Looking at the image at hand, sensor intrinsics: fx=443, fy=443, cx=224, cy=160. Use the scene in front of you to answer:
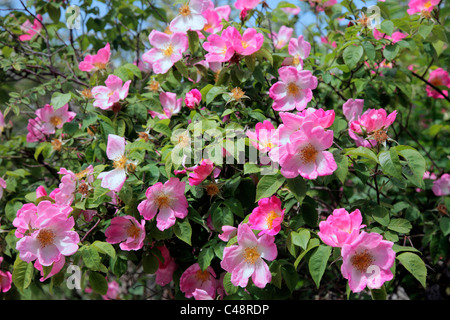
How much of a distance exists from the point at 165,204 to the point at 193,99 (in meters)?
0.37

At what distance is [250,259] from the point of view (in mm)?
1146

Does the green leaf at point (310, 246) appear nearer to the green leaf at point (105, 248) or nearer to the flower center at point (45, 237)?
the green leaf at point (105, 248)

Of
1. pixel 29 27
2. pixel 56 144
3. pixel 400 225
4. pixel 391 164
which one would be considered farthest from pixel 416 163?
pixel 29 27

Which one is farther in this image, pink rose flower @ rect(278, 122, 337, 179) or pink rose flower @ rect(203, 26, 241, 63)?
pink rose flower @ rect(203, 26, 241, 63)

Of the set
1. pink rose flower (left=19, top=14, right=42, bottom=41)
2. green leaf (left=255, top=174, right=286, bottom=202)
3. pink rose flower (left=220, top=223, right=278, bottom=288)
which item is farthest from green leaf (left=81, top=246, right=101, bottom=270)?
pink rose flower (left=19, top=14, right=42, bottom=41)

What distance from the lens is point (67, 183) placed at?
124 centimetres

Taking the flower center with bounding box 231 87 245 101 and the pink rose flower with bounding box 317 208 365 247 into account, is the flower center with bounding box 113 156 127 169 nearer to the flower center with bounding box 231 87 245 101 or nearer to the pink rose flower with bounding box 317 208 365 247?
the flower center with bounding box 231 87 245 101

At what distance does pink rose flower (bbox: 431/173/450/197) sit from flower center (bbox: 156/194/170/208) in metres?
1.13

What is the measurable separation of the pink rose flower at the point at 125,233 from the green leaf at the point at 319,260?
50cm

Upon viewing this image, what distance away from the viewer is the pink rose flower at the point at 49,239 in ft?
3.75

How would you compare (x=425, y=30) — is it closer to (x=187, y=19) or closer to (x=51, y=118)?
(x=187, y=19)

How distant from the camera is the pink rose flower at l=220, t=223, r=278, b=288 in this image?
3.74ft

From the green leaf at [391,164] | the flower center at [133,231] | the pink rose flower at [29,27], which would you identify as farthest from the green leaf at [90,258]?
the pink rose flower at [29,27]

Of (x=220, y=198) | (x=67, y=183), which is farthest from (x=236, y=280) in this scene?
(x=67, y=183)
